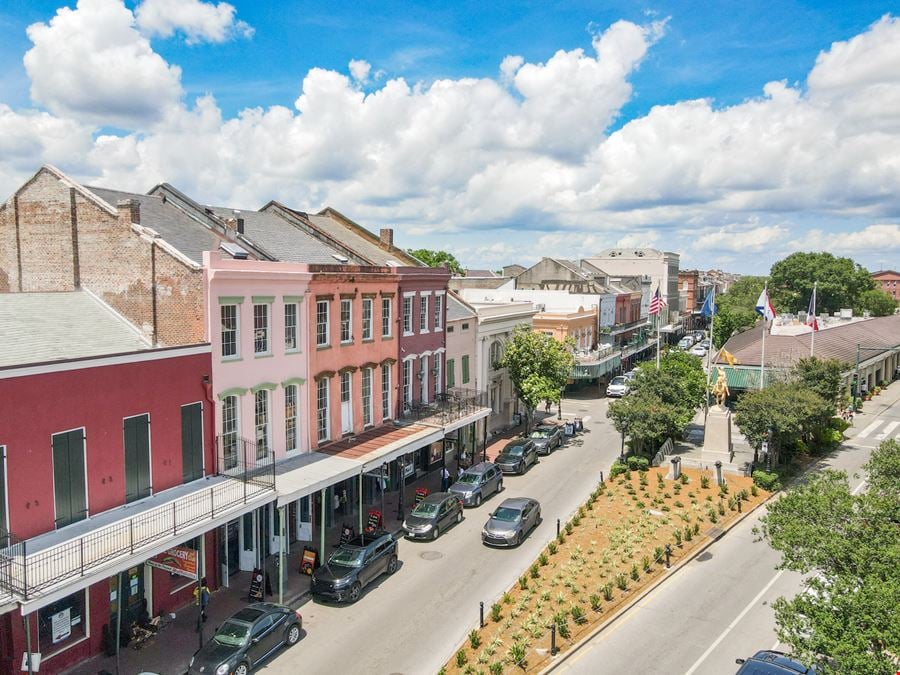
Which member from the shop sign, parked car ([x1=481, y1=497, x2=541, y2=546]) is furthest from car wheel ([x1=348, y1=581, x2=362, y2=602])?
parked car ([x1=481, y1=497, x2=541, y2=546])

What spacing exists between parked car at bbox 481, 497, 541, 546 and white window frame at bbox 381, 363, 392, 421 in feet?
22.4

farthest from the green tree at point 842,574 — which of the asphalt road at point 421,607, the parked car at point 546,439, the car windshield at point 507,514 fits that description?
the parked car at point 546,439

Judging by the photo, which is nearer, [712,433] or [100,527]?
[100,527]

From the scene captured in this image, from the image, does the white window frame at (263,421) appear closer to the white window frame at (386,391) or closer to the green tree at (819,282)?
the white window frame at (386,391)

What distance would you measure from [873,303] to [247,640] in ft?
370

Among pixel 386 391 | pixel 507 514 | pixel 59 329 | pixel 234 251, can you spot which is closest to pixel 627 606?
pixel 507 514

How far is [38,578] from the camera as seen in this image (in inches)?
573

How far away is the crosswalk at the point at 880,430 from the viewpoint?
43.8 metres

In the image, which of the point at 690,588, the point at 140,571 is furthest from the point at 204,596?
the point at 690,588

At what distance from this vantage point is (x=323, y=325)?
87.3 ft

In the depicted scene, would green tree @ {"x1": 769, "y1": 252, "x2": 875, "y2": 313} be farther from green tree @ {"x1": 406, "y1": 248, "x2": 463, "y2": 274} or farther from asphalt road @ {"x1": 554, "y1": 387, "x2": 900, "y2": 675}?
asphalt road @ {"x1": 554, "y1": 387, "x2": 900, "y2": 675}

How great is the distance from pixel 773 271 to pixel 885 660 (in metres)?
106

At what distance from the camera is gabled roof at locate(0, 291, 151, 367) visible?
57.2 feet

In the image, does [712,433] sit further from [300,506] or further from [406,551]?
[300,506]
